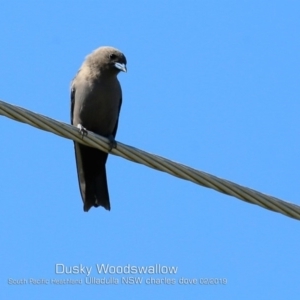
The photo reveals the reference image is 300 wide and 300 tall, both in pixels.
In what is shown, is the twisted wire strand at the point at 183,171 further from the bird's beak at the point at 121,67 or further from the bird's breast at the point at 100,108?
the bird's beak at the point at 121,67

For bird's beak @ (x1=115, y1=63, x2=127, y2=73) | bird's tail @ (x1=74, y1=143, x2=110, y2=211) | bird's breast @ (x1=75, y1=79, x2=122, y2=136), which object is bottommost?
bird's tail @ (x1=74, y1=143, x2=110, y2=211)

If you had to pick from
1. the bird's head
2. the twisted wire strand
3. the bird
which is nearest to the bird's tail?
the bird

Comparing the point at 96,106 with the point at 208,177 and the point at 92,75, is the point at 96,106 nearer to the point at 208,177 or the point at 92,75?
the point at 92,75

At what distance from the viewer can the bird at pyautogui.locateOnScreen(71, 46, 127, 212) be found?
999cm

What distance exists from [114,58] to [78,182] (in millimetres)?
1571

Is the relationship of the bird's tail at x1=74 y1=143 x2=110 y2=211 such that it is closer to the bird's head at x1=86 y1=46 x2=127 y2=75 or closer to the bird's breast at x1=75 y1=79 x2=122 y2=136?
the bird's breast at x1=75 y1=79 x2=122 y2=136

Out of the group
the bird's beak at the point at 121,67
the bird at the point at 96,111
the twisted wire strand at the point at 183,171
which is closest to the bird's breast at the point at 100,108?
the bird at the point at 96,111

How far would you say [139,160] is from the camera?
6.70 m

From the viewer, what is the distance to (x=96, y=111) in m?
9.98

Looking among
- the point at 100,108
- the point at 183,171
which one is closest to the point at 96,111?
the point at 100,108

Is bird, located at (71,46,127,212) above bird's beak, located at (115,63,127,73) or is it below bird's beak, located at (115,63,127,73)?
below

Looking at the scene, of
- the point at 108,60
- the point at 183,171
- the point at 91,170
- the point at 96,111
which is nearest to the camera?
the point at 183,171

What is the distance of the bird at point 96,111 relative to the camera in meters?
9.99

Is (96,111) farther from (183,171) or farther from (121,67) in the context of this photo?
(183,171)
